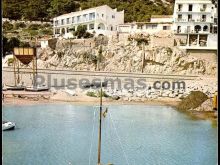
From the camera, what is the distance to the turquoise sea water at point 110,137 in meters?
10.1

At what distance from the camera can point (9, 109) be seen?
51.6 feet

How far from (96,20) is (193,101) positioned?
10099 millimetres

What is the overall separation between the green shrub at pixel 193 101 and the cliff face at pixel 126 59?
4878 mm

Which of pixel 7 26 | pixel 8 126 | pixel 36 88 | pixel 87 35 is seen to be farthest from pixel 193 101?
pixel 7 26

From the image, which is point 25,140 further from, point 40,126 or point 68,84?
point 68,84

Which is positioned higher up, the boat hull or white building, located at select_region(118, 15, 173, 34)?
white building, located at select_region(118, 15, 173, 34)

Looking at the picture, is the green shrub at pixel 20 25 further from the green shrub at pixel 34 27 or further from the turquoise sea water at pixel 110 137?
the turquoise sea water at pixel 110 137

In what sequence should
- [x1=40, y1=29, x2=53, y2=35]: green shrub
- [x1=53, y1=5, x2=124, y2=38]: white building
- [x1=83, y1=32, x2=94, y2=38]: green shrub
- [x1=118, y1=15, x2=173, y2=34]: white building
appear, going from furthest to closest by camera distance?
1. [x1=40, y1=29, x2=53, y2=35]: green shrub
2. [x1=53, y1=5, x2=124, y2=38]: white building
3. [x1=83, y1=32, x2=94, y2=38]: green shrub
4. [x1=118, y1=15, x2=173, y2=34]: white building

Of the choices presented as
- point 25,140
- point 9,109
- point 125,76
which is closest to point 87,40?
point 125,76

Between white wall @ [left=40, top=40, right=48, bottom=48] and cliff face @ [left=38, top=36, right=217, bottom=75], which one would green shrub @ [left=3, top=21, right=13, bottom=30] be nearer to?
white wall @ [left=40, top=40, right=48, bottom=48]

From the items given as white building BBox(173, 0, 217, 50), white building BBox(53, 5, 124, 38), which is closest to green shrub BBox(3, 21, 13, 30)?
white building BBox(53, 5, 124, 38)

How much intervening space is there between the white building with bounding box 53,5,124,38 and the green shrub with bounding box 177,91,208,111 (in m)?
8.74

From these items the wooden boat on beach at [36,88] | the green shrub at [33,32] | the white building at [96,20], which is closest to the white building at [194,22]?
the white building at [96,20]

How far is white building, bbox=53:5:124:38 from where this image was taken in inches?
1004
